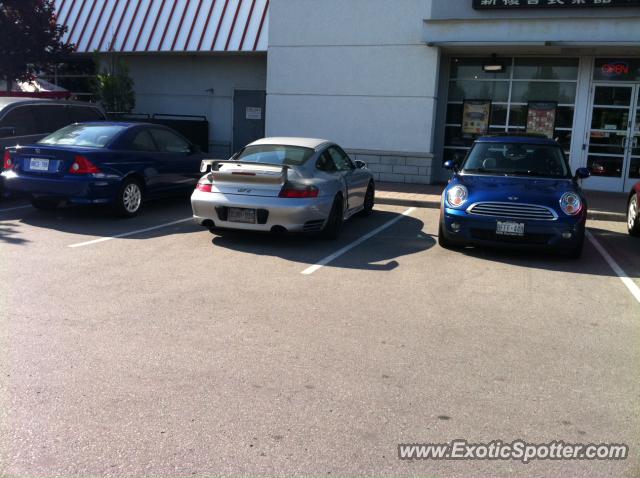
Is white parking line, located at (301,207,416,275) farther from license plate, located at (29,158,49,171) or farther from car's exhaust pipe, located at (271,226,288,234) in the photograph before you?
license plate, located at (29,158,49,171)

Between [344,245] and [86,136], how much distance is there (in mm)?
4702

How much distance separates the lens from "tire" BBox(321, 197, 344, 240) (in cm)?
873

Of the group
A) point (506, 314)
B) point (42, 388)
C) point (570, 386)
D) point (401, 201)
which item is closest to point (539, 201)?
point (506, 314)

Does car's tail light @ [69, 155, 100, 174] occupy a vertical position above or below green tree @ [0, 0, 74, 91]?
below

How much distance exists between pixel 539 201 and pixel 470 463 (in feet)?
17.4

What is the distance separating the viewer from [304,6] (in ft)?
52.3

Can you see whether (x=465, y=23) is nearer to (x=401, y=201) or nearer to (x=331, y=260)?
(x=401, y=201)

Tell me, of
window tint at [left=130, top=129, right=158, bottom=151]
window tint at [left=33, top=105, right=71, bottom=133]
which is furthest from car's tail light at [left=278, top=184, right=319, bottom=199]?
window tint at [left=33, top=105, right=71, bottom=133]

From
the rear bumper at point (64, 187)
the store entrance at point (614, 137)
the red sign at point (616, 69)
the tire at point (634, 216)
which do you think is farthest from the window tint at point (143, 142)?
the red sign at point (616, 69)

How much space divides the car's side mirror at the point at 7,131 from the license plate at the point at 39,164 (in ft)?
5.72

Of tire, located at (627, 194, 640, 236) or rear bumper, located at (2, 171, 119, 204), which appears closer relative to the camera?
rear bumper, located at (2, 171, 119, 204)

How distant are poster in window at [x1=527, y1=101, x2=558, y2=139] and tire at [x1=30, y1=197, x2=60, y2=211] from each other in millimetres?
11159

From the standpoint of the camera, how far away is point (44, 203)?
10.1 metres

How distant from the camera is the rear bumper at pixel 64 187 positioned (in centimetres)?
Result: 927
